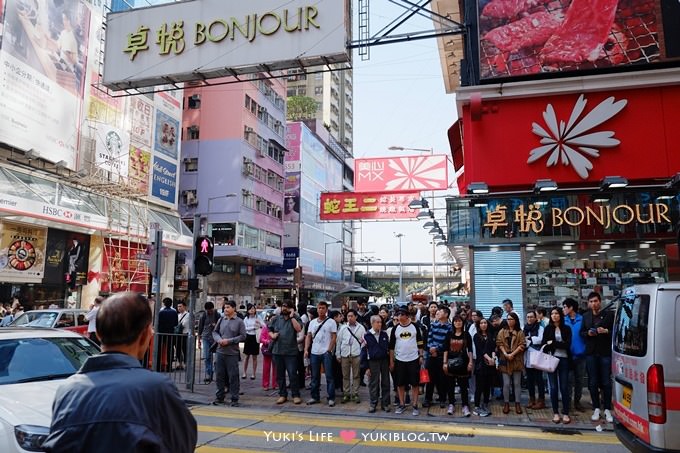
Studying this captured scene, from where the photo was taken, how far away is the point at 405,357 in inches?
369

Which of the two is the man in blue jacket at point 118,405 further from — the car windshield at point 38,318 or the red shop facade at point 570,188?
the car windshield at point 38,318

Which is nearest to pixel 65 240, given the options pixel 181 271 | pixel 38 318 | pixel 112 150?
pixel 112 150

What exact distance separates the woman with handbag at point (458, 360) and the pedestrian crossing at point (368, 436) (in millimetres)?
960

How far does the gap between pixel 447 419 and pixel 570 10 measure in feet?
38.1

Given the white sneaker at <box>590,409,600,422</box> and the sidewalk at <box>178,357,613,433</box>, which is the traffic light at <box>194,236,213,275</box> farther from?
the white sneaker at <box>590,409,600,422</box>

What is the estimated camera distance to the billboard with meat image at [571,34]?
1389 cm

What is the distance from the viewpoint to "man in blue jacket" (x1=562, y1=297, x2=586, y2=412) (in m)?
9.06

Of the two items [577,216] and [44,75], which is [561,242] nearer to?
[577,216]

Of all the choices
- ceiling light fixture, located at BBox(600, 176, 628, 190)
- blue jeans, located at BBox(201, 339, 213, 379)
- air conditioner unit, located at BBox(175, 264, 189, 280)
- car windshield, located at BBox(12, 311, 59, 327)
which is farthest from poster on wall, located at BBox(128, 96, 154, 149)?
ceiling light fixture, located at BBox(600, 176, 628, 190)

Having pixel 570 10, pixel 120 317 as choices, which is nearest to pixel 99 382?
pixel 120 317

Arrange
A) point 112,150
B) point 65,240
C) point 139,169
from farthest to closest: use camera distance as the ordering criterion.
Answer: point 139,169
point 112,150
point 65,240

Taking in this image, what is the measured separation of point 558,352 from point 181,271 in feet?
99.8

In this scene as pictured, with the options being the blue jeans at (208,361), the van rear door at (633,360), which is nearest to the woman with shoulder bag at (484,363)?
the van rear door at (633,360)

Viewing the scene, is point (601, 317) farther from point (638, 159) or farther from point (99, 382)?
point (99, 382)
